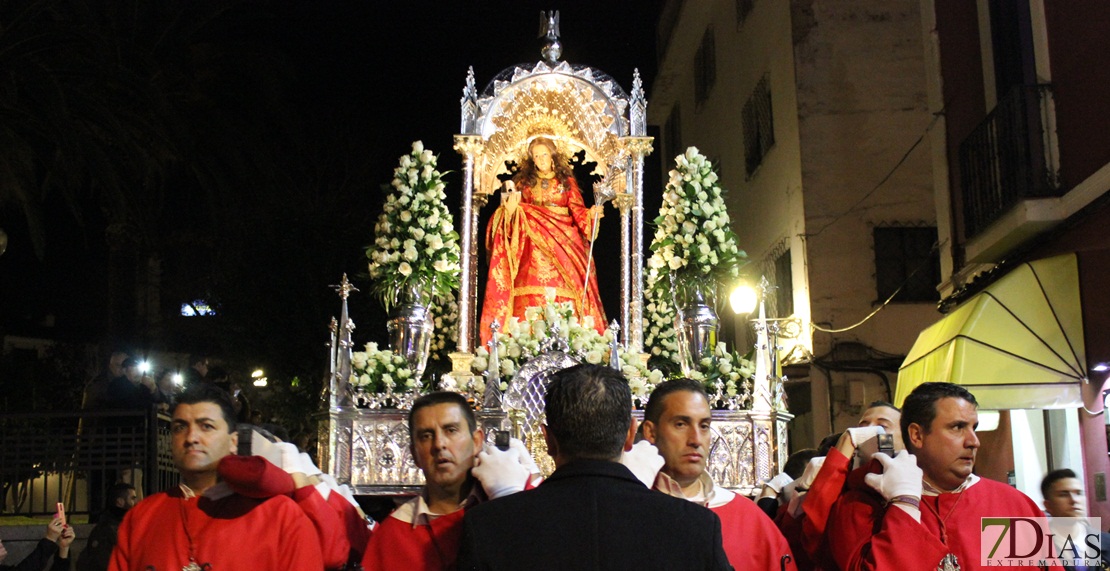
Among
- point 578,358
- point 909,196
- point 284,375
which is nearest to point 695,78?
point 909,196

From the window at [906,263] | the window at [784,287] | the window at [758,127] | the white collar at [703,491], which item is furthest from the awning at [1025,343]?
the window at [758,127]

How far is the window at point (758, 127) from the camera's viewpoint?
1828 cm

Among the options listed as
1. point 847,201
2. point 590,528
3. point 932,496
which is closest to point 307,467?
point 590,528

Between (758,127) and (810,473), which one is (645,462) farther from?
(758,127)

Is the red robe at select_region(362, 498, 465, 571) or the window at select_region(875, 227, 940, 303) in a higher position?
the window at select_region(875, 227, 940, 303)

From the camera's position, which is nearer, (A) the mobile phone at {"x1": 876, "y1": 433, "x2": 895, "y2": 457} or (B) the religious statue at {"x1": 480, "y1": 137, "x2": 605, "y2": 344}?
(A) the mobile phone at {"x1": 876, "y1": 433, "x2": 895, "y2": 457}

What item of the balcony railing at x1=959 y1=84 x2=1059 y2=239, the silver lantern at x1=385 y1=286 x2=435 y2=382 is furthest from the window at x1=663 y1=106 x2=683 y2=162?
the silver lantern at x1=385 y1=286 x2=435 y2=382

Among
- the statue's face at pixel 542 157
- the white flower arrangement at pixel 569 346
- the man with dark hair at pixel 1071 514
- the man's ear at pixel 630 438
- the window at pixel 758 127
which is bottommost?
the man with dark hair at pixel 1071 514

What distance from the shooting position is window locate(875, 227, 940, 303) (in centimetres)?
1588

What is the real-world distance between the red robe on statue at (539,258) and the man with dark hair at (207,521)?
7.54 metres

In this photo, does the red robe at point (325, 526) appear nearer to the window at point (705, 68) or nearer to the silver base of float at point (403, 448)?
the silver base of float at point (403, 448)

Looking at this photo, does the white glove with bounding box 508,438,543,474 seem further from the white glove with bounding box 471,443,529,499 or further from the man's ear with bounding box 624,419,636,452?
the man's ear with bounding box 624,419,636,452

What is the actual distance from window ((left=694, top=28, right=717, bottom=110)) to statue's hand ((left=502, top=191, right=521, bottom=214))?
10.1 meters

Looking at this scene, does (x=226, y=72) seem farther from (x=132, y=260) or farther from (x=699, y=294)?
(x=699, y=294)
